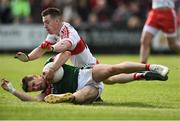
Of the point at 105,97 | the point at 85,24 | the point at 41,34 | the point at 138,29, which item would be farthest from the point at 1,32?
the point at 105,97

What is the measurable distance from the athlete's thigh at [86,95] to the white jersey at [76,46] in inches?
25.8

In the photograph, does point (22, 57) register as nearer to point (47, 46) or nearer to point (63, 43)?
point (47, 46)

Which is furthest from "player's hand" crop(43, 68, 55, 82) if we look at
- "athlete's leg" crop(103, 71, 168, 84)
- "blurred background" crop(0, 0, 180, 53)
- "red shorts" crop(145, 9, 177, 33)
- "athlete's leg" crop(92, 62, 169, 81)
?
"blurred background" crop(0, 0, 180, 53)

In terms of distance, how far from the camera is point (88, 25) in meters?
30.6

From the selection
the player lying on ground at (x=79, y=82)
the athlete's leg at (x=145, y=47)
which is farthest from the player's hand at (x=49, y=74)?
the athlete's leg at (x=145, y=47)

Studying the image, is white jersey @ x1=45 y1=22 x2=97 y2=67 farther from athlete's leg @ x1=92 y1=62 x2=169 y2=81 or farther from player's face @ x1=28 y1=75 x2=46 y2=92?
player's face @ x1=28 y1=75 x2=46 y2=92

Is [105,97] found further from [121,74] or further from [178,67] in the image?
[178,67]

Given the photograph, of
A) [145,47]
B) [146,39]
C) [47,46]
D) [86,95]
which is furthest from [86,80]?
[146,39]

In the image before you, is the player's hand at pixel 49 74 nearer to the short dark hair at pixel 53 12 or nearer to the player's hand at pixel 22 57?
the player's hand at pixel 22 57

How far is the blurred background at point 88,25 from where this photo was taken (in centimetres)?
3016

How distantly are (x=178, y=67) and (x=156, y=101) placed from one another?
27.7 ft

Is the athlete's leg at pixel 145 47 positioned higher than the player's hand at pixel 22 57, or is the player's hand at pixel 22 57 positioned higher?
the player's hand at pixel 22 57

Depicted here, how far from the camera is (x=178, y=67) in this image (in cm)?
2134

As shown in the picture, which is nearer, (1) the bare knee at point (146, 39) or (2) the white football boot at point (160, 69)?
(2) the white football boot at point (160, 69)
